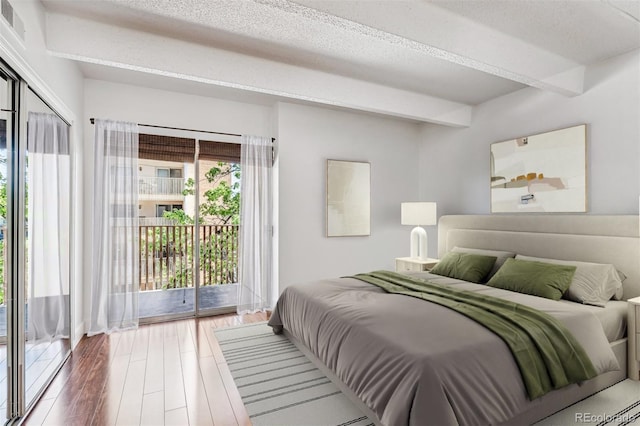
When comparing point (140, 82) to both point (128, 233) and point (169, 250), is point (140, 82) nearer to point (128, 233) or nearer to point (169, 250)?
point (128, 233)

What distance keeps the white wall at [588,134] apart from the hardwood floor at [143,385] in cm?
359

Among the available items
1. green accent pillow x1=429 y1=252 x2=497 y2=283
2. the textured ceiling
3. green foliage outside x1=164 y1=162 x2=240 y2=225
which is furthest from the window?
the textured ceiling

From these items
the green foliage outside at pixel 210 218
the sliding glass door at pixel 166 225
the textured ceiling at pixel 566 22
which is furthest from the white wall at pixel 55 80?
the textured ceiling at pixel 566 22

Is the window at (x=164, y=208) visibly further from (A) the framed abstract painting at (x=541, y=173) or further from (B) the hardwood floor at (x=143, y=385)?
(A) the framed abstract painting at (x=541, y=173)

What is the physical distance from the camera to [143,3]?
89.4 inches

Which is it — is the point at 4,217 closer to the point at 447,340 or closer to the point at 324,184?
the point at 447,340

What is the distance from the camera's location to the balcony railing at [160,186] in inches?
152

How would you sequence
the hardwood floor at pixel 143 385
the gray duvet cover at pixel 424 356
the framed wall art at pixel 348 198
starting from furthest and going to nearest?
the framed wall art at pixel 348 198
the hardwood floor at pixel 143 385
the gray duvet cover at pixel 424 356

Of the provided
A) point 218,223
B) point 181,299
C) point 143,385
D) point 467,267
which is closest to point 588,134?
point 467,267

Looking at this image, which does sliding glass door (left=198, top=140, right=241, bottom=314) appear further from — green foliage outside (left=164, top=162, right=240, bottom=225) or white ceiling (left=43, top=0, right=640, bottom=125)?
white ceiling (left=43, top=0, right=640, bottom=125)

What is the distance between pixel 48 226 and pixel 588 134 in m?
4.78

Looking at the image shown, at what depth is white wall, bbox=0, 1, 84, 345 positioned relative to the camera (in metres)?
1.97

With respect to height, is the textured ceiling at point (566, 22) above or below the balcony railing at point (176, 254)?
above

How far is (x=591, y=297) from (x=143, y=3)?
3.96m
